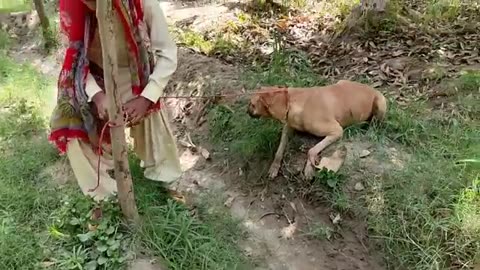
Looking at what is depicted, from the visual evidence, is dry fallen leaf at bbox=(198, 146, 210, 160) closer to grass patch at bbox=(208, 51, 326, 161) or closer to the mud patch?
grass patch at bbox=(208, 51, 326, 161)

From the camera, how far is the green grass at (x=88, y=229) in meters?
3.17

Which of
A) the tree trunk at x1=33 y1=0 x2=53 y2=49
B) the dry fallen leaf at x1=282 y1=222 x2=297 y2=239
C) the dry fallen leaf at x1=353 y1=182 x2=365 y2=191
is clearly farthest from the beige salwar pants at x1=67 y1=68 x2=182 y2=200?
the tree trunk at x1=33 y1=0 x2=53 y2=49

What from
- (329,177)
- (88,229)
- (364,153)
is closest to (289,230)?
(329,177)

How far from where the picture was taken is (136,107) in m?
3.20

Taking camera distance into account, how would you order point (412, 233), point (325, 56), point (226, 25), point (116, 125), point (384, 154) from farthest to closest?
1. point (226, 25)
2. point (325, 56)
3. point (384, 154)
4. point (412, 233)
5. point (116, 125)

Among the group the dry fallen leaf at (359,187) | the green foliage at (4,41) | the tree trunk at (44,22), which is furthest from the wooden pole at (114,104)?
the green foliage at (4,41)

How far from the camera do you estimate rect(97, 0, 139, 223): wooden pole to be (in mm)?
2736

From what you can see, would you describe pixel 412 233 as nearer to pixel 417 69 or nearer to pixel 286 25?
pixel 417 69

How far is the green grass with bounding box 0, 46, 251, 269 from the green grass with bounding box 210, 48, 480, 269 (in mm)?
688

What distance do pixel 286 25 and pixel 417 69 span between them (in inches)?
66.7

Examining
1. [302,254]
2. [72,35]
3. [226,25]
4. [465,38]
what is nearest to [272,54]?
[226,25]

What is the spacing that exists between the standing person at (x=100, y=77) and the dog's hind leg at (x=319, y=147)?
990 mm

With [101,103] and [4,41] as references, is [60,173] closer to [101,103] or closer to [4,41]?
[101,103]

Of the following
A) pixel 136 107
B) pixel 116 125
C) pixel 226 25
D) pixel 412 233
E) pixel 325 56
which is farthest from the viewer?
pixel 226 25
